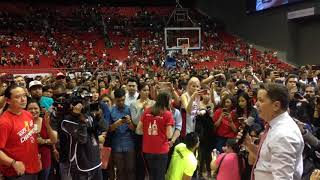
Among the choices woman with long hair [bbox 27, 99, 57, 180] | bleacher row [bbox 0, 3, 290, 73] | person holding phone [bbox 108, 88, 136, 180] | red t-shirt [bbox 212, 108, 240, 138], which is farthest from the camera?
bleacher row [bbox 0, 3, 290, 73]

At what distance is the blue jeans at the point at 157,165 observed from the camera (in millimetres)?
5621

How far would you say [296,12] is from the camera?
24875 millimetres

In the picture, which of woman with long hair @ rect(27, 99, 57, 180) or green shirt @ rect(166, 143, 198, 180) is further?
green shirt @ rect(166, 143, 198, 180)

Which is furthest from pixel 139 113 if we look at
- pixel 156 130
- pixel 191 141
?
pixel 191 141

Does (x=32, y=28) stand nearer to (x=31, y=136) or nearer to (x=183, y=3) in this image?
(x=183, y=3)

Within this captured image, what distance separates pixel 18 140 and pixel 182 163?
7.07 feet

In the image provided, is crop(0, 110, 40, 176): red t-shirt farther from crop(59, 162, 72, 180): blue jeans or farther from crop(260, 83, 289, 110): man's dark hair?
crop(260, 83, 289, 110): man's dark hair

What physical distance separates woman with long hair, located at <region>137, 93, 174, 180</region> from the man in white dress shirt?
2.66m

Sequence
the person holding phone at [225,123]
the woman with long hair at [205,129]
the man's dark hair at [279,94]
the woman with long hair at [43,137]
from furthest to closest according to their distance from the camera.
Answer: the woman with long hair at [205,129]
the person holding phone at [225,123]
the woman with long hair at [43,137]
the man's dark hair at [279,94]

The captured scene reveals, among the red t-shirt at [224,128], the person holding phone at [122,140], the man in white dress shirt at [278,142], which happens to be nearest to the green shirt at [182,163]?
the person holding phone at [122,140]

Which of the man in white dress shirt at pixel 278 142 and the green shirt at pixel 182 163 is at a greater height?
the man in white dress shirt at pixel 278 142

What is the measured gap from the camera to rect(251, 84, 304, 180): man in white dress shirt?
2646 millimetres

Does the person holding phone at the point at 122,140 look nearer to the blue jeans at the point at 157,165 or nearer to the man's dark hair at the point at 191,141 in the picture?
the blue jeans at the point at 157,165

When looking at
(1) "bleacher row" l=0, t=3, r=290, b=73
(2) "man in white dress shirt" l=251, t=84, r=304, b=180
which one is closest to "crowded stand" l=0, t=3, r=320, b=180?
(2) "man in white dress shirt" l=251, t=84, r=304, b=180
